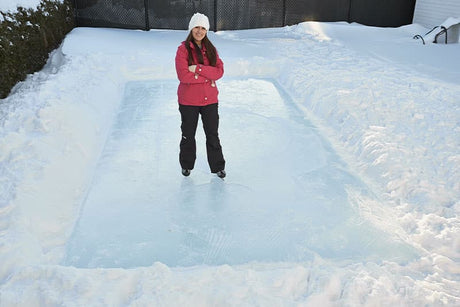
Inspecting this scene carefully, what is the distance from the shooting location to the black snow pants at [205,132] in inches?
156

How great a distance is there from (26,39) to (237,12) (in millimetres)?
7399

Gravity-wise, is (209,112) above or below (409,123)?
above

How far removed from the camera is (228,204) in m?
3.83

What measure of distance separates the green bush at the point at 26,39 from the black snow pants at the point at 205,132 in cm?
313

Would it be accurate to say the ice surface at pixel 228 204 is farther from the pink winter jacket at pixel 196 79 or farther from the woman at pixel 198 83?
the pink winter jacket at pixel 196 79

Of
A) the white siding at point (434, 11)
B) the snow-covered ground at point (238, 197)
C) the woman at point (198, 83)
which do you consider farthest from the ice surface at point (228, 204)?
the white siding at point (434, 11)

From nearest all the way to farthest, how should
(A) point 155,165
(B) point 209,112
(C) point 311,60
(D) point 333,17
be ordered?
(B) point 209,112 < (A) point 155,165 < (C) point 311,60 < (D) point 333,17

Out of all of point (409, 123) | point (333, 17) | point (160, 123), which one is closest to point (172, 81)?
point (160, 123)

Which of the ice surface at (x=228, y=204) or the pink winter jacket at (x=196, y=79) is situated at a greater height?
the pink winter jacket at (x=196, y=79)

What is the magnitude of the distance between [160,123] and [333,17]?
32.4ft

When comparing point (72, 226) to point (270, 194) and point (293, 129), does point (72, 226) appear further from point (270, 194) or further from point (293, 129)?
point (293, 129)

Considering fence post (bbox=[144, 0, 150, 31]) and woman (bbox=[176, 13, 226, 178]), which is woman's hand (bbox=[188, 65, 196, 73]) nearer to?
woman (bbox=[176, 13, 226, 178])

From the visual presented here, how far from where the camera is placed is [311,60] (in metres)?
8.90

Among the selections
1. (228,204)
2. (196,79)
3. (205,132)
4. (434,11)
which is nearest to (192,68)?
(196,79)
